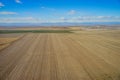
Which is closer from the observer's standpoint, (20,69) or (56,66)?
(20,69)

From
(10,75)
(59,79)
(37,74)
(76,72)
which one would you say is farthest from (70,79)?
(10,75)

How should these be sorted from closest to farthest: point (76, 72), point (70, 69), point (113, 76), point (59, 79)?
point (59, 79) → point (113, 76) → point (76, 72) → point (70, 69)

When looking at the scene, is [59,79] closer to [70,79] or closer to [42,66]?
[70,79]

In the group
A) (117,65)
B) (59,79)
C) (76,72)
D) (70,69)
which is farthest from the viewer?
(117,65)

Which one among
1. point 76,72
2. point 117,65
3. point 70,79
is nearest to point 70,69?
point 76,72

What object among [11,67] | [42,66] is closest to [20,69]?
[11,67]

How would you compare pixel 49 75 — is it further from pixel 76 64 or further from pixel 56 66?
pixel 76 64

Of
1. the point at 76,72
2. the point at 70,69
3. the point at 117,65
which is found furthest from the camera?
the point at 117,65

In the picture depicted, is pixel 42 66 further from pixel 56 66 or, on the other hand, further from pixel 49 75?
pixel 49 75

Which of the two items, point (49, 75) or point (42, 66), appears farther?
point (42, 66)
